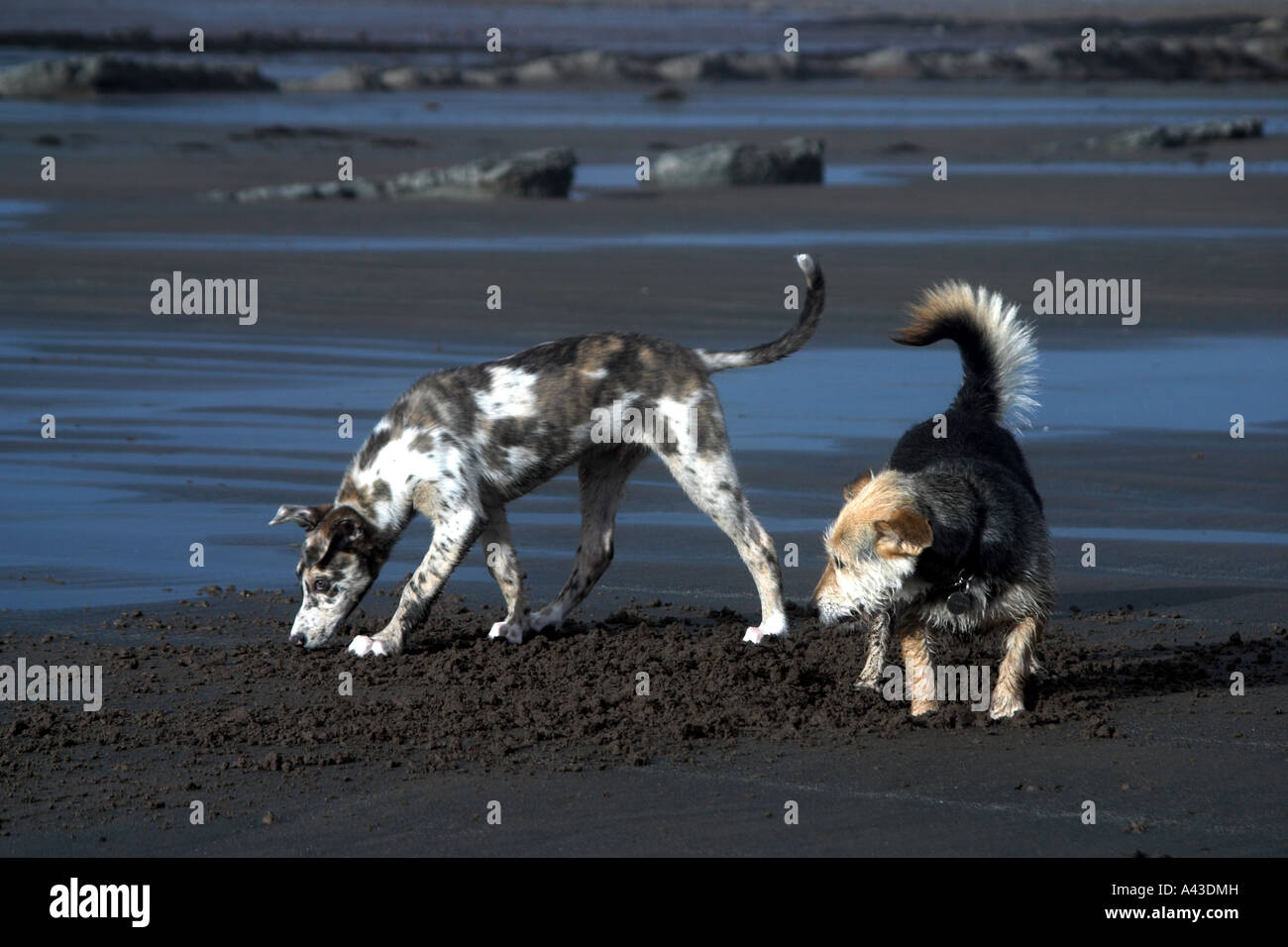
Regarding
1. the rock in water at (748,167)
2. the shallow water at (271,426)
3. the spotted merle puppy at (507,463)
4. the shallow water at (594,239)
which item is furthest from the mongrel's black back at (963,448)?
the rock in water at (748,167)

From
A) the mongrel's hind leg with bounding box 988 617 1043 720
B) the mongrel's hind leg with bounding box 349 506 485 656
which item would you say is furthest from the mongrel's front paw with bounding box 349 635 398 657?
the mongrel's hind leg with bounding box 988 617 1043 720

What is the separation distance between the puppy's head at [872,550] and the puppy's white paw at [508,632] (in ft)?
5.92

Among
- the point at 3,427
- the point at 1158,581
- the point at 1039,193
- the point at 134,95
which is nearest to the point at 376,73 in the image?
the point at 134,95

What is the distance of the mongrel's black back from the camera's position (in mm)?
7352

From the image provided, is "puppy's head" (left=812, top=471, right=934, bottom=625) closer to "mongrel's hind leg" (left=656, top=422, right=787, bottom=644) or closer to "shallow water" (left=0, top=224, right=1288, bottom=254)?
"mongrel's hind leg" (left=656, top=422, right=787, bottom=644)

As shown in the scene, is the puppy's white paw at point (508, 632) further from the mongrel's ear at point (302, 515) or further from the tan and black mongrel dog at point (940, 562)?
the tan and black mongrel dog at point (940, 562)

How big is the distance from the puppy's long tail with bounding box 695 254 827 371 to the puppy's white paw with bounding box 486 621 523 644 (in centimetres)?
145

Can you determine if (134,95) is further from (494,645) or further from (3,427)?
(494,645)

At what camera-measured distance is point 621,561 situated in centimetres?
955

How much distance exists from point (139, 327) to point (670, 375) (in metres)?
8.69

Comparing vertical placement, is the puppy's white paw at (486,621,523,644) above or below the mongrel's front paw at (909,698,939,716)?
above

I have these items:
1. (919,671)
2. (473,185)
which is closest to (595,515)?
(919,671)

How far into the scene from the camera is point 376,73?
5619 cm

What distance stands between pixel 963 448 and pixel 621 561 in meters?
2.58
